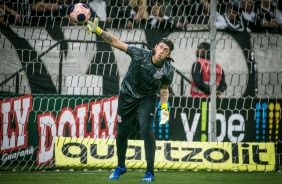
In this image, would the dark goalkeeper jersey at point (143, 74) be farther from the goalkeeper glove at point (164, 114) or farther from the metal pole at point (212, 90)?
the metal pole at point (212, 90)

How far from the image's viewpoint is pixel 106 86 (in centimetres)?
1164

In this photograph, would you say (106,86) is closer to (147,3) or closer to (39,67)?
(39,67)

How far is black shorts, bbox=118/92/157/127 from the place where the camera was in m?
7.99

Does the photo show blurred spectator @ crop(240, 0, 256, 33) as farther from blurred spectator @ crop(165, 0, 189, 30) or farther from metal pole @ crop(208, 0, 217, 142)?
metal pole @ crop(208, 0, 217, 142)

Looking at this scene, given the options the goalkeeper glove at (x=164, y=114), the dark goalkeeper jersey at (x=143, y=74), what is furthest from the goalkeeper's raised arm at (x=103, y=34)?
the goalkeeper glove at (x=164, y=114)

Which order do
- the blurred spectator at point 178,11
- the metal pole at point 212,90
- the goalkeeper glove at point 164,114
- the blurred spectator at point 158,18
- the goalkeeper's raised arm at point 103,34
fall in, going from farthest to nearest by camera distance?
the blurred spectator at point 178,11, the blurred spectator at point 158,18, the metal pole at point 212,90, the goalkeeper glove at point 164,114, the goalkeeper's raised arm at point 103,34

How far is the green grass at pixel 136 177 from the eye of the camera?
7859mm

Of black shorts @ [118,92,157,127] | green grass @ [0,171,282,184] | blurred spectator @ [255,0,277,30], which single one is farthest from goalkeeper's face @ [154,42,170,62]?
blurred spectator @ [255,0,277,30]

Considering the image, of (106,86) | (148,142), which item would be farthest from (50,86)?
(148,142)

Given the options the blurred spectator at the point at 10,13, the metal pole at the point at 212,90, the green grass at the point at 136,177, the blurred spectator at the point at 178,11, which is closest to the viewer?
the green grass at the point at 136,177

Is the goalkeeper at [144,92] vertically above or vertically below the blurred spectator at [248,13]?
below

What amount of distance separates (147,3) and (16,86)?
3366 millimetres

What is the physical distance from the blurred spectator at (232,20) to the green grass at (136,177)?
3.74m

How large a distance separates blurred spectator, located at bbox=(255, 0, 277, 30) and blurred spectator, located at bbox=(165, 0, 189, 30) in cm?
151
